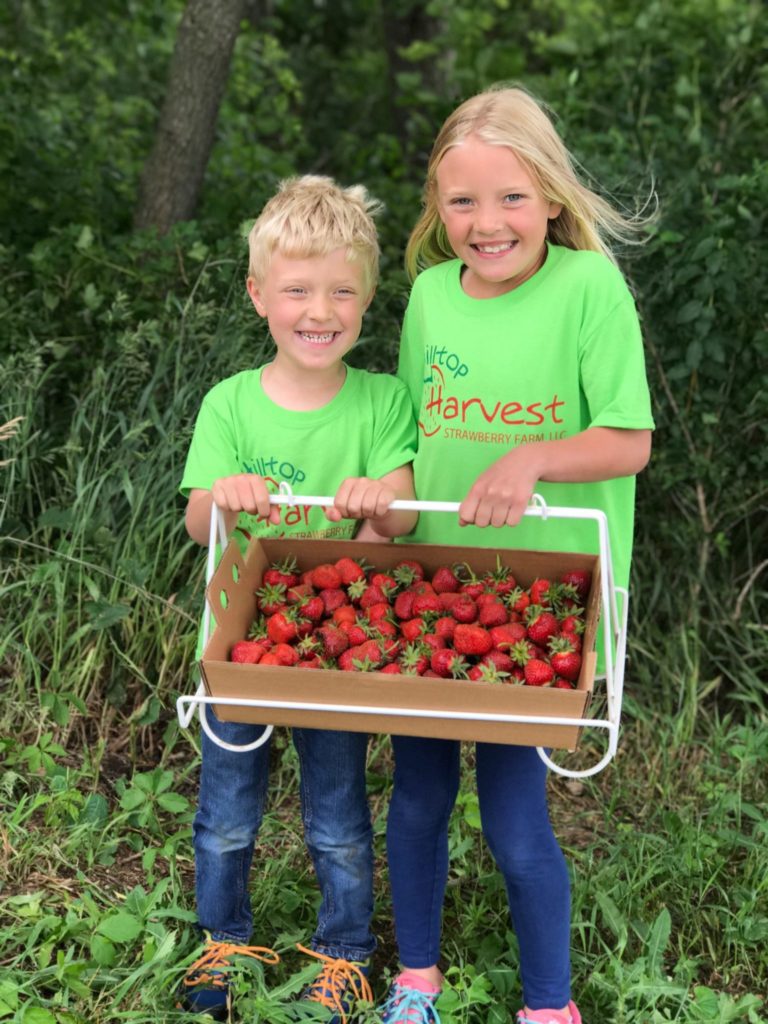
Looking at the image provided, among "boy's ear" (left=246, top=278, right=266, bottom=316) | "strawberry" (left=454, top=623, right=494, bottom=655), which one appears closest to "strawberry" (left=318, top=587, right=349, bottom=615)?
"strawberry" (left=454, top=623, right=494, bottom=655)

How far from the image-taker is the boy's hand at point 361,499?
202cm

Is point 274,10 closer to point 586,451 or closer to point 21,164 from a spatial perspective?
point 21,164

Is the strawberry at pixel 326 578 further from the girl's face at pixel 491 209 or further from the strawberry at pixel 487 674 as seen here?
the girl's face at pixel 491 209

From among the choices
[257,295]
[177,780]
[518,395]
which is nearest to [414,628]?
[518,395]

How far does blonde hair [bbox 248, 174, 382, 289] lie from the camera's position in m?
2.18

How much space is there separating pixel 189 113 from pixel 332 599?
2778mm

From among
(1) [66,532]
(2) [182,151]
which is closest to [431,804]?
(1) [66,532]

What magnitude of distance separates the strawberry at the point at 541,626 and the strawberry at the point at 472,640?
0.23ft

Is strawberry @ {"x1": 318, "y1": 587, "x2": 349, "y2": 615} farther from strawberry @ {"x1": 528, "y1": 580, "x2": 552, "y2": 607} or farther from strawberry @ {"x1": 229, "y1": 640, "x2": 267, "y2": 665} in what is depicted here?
strawberry @ {"x1": 528, "y1": 580, "x2": 552, "y2": 607}

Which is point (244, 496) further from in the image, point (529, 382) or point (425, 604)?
point (529, 382)

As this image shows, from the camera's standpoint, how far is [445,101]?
4.91m

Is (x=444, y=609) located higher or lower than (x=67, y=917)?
higher

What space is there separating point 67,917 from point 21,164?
9.35 feet

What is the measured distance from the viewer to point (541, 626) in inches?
79.4
